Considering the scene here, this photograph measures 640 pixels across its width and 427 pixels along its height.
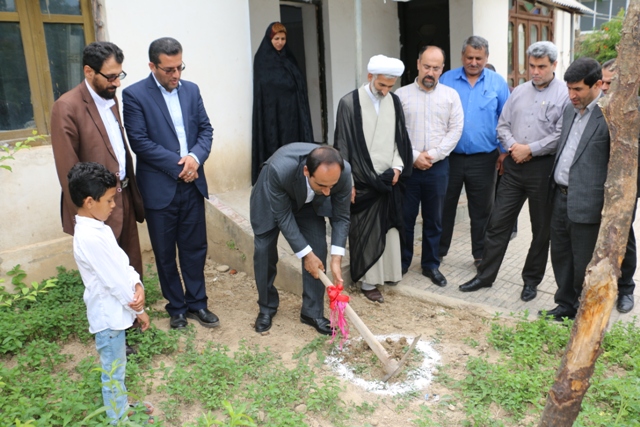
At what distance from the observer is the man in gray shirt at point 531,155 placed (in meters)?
4.17

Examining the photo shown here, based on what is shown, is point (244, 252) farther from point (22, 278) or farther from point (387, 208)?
point (22, 278)

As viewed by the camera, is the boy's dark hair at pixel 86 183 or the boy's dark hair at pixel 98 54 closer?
the boy's dark hair at pixel 86 183

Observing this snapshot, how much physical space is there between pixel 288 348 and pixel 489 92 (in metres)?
2.84

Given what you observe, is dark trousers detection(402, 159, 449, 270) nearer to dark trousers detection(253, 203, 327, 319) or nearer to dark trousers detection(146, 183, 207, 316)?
dark trousers detection(253, 203, 327, 319)

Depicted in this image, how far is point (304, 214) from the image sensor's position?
389 cm

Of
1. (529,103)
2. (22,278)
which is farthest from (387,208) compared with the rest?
(22,278)

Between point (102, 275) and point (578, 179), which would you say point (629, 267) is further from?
point (102, 275)

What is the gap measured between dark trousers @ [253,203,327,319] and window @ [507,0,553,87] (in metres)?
6.52

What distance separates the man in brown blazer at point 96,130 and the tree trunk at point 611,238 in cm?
270

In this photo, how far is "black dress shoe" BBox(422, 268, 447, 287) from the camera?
16.0 ft

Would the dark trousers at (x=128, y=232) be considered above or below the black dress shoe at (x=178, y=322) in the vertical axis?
above

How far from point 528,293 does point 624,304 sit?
2.32 feet

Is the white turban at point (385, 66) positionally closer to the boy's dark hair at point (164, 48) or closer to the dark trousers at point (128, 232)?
the boy's dark hair at point (164, 48)

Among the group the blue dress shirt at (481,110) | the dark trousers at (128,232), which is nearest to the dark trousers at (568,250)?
the blue dress shirt at (481,110)
